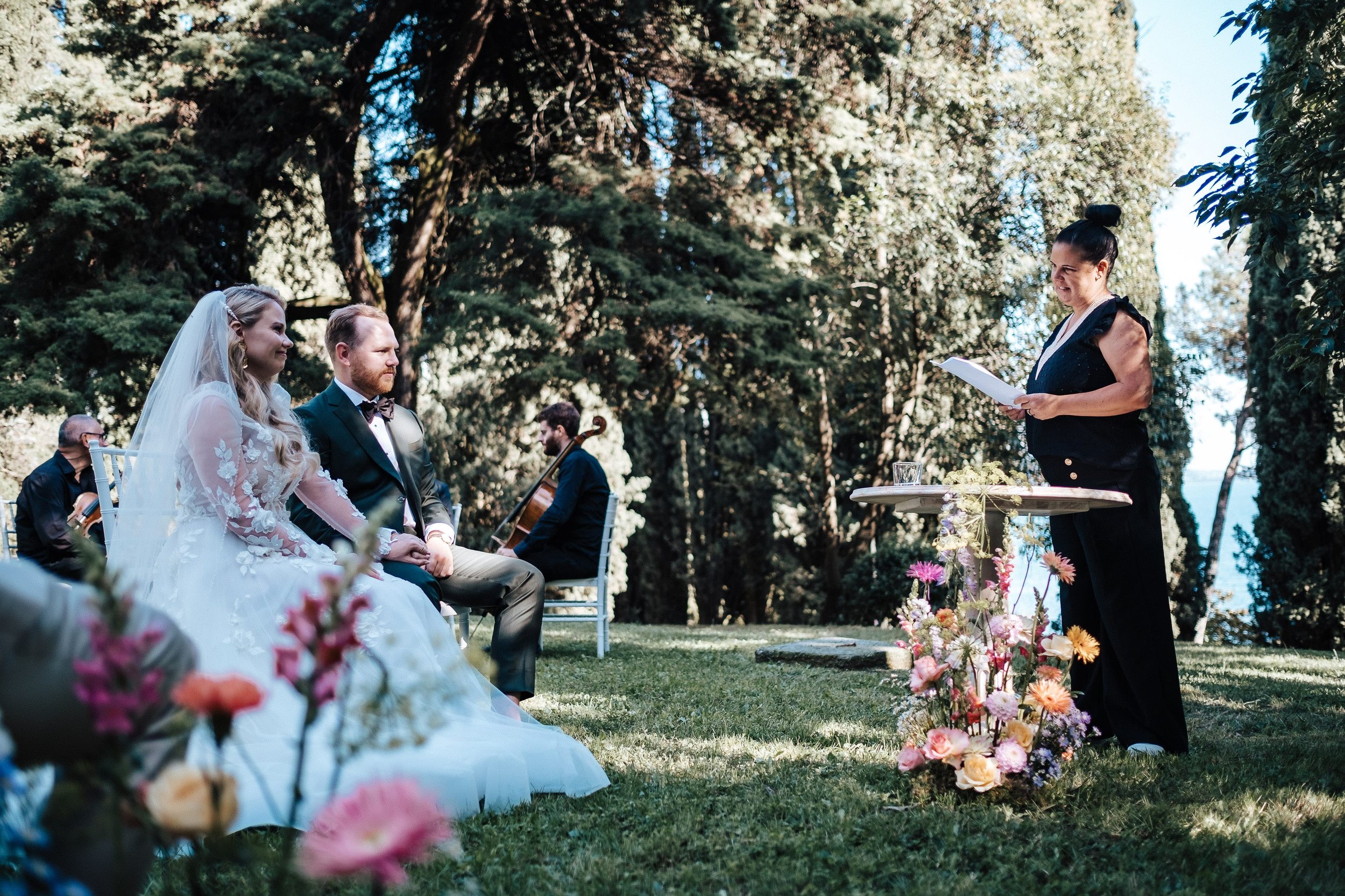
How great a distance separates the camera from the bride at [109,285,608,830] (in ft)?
9.45

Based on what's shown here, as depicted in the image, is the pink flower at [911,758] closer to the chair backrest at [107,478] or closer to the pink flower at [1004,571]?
the pink flower at [1004,571]

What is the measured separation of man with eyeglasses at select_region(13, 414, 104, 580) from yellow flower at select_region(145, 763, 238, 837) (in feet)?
21.3

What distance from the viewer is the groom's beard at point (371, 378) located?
4.33 metres

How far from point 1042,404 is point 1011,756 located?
1478 mm

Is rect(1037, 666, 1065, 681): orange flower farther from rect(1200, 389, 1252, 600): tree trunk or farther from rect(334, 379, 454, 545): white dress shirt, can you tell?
rect(1200, 389, 1252, 600): tree trunk

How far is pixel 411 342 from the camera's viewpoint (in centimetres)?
1211

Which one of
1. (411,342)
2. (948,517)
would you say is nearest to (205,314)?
(948,517)

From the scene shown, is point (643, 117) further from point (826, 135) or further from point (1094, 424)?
point (1094, 424)

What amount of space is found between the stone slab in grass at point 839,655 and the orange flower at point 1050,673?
3746 millimetres

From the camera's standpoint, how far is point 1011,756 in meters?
2.89

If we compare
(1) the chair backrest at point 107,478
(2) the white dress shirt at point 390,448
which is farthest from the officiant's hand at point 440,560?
(1) the chair backrest at point 107,478

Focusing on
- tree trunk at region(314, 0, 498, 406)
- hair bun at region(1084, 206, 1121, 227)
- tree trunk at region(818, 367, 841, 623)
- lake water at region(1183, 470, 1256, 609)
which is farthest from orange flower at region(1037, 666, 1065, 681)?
tree trunk at region(818, 367, 841, 623)

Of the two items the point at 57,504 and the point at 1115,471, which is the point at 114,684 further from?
the point at 57,504

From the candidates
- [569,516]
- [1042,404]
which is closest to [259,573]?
[1042,404]
